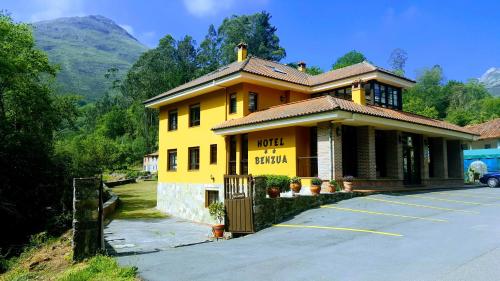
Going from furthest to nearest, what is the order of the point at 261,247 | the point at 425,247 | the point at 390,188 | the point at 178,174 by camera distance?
the point at 178,174 < the point at 390,188 < the point at 261,247 < the point at 425,247

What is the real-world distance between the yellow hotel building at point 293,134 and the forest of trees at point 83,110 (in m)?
6.62

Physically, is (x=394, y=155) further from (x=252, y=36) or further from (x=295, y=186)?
(x=252, y=36)

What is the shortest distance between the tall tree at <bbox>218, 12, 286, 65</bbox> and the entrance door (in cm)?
5012

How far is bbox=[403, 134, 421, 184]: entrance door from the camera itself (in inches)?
890

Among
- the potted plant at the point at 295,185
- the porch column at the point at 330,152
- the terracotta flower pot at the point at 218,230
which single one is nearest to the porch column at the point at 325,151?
the porch column at the point at 330,152

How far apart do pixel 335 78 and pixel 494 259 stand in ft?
55.7

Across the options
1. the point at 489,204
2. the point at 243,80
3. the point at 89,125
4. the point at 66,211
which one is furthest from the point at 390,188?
the point at 89,125

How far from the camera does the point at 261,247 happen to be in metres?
10.3

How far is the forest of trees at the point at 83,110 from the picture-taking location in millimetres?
17125

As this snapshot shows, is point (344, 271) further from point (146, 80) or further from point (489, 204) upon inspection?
point (146, 80)

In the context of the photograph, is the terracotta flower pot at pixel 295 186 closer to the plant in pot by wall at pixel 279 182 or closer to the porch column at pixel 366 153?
the plant in pot by wall at pixel 279 182

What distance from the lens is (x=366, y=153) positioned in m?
18.9

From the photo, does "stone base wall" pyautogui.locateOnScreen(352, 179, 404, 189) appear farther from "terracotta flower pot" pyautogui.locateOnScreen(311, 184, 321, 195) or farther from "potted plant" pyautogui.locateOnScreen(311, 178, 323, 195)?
"terracotta flower pot" pyautogui.locateOnScreen(311, 184, 321, 195)

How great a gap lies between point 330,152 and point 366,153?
2859mm
